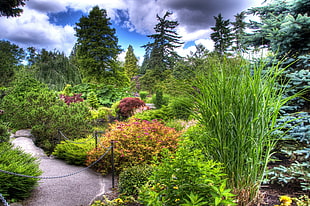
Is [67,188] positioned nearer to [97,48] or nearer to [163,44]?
[97,48]

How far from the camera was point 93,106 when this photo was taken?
13078 mm

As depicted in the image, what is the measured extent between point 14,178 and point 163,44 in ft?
80.6

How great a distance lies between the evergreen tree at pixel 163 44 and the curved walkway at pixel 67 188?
21436mm

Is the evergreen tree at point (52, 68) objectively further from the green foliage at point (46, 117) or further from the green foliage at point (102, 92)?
the green foliage at point (46, 117)

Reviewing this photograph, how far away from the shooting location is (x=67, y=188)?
10.4ft

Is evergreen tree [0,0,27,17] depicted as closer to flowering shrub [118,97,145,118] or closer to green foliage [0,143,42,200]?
flowering shrub [118,97,145,118]

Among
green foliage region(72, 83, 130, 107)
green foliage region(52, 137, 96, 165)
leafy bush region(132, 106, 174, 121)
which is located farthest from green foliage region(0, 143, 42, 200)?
green foliage region(72, 83, 130, 107)

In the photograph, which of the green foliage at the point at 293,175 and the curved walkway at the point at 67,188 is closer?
the green foliage at the point at 293,175

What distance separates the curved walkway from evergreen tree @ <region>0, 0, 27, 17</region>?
7466mm

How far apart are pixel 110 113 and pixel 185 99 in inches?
391

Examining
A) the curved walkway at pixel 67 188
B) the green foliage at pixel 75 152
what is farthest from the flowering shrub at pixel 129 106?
the curved walkway at pixel 67 188

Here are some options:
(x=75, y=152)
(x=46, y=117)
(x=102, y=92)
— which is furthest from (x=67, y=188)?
(x=102, y=92)

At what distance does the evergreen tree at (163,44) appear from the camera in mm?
24859

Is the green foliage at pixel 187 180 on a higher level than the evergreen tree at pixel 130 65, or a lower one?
lower
